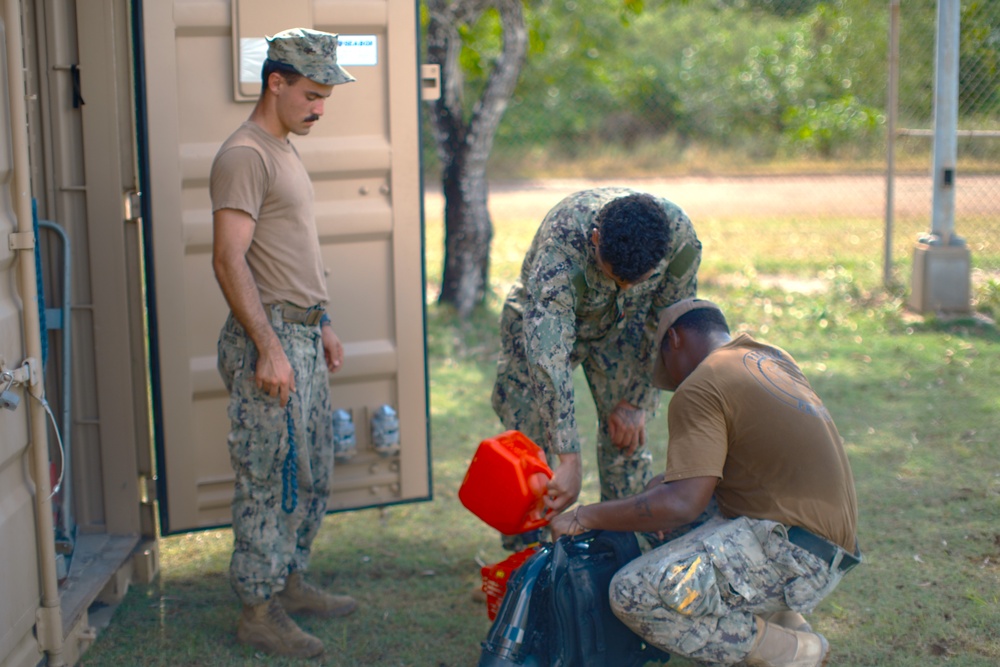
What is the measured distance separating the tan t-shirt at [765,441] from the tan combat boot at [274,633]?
1.47 m

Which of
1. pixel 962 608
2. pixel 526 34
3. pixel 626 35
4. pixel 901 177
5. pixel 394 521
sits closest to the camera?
pixel 962 608

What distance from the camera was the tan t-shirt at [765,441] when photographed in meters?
2.99

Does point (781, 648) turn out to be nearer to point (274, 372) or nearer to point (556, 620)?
point (556, 620)

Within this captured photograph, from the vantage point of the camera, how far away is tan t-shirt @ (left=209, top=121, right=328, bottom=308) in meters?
3.38

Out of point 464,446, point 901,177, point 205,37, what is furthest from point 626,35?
point 205,37

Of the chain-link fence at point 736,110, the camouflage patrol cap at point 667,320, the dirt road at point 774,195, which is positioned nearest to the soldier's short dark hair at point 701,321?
the camouflage patrol cap at point 667,320

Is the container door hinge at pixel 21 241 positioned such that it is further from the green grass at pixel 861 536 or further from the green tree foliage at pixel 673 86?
the green tree foliage at pixel 673 86

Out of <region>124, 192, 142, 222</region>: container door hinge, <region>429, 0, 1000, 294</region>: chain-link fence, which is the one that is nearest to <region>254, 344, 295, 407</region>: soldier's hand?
<region>124, 192, 142, 222</region>: container door hinge

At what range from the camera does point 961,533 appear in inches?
175

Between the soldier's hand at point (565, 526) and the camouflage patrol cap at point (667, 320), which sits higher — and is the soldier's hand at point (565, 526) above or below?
below

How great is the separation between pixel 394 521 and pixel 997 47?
639cm

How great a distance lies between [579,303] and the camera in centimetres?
357

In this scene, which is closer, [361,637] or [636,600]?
[636,600]

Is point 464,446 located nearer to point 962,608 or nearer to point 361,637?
point 361,637
